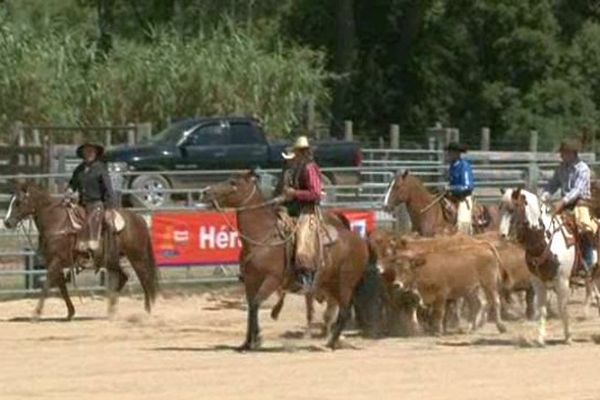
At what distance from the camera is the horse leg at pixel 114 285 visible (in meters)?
25.4

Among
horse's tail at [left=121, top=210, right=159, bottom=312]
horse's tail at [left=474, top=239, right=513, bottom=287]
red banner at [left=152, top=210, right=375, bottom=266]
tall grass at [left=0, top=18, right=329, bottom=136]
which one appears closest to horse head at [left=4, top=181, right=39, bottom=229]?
horse's tail at [left=121, top=210, right=159, bottom=312]

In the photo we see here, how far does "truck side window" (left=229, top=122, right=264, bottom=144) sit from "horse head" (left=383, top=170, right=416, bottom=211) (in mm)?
16524

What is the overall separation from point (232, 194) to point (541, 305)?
381cm

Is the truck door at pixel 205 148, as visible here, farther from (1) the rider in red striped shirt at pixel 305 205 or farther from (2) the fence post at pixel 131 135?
(1) the rider in red striped shirt at pixel 305 205

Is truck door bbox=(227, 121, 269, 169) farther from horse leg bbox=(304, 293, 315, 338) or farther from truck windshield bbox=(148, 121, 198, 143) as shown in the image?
horse leg bbox=(304, 293, 315, 338)

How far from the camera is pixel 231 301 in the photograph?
28266 millimetres

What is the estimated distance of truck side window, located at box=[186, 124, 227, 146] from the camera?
4191 centimetres

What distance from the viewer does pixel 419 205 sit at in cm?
2570

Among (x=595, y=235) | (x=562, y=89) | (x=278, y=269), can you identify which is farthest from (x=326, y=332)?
(x=562, y=89)

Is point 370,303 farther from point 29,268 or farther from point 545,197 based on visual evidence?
point 29,268

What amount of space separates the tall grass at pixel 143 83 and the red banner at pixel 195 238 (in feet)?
70.1

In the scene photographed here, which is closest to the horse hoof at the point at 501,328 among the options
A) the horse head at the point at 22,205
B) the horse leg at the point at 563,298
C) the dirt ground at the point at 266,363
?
the dirt ground at the point at 266,363

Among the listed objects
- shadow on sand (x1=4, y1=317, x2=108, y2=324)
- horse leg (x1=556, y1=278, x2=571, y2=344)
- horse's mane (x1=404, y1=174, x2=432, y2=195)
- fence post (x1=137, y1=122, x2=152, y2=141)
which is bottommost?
shadow on sand (x1=4, y1=317, x2=108, y2=324)

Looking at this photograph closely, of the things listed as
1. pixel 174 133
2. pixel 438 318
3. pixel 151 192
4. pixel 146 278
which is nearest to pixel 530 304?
pixel 438 318
